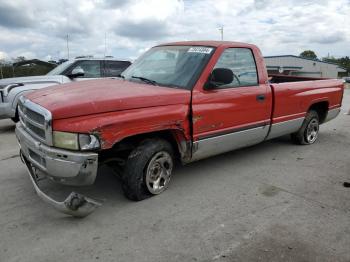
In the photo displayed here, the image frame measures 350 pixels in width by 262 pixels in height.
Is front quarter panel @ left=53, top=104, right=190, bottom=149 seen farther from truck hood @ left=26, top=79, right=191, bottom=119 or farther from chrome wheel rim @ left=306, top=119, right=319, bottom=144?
chrome wheel rim @ left=306, top=119, right=319, bottom=144

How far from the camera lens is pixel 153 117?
13.4 ft

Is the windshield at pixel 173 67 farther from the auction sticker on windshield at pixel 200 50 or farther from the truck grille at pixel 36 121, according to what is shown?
the truck grille at pixel 36 121

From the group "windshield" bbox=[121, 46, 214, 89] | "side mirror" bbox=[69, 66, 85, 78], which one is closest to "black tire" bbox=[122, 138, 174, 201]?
"windshield" bbox=[121, 46, 214, 89]

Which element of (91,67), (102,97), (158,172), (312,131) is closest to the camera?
(102,97)

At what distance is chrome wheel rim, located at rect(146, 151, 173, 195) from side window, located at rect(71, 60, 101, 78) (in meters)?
5.59

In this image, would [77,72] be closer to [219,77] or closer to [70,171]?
[219,77]

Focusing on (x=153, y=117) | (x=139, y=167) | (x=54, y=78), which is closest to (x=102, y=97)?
(x=153, y=117)

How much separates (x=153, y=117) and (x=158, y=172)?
2.45 feet

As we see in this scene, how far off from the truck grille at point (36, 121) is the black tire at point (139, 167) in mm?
936

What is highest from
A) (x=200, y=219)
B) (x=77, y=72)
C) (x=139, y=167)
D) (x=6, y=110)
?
(x=77, y=72)

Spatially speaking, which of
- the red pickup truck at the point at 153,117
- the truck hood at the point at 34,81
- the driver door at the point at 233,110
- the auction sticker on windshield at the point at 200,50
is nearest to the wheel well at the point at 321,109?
the red pickup truck at the point at 153,117

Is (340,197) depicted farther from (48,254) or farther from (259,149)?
(48,254)

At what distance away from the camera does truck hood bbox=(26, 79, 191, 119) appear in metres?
3.62

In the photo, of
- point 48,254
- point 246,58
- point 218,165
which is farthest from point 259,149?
point 48,254
